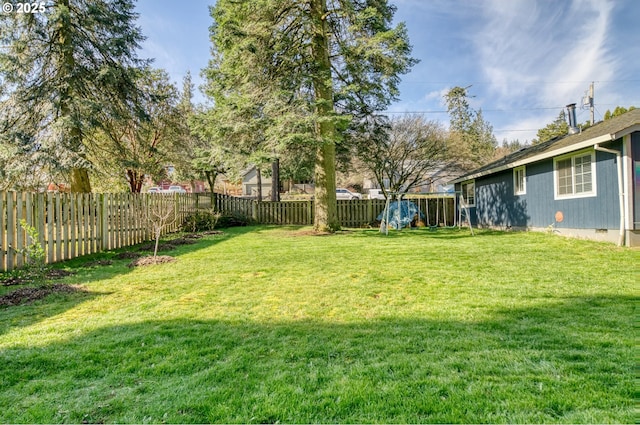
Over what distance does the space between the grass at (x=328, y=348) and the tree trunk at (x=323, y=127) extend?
20.9ft

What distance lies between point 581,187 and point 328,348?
30.5 feet

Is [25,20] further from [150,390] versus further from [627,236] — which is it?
[627,236]

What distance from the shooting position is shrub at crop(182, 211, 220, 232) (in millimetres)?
12289

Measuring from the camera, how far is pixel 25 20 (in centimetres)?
897

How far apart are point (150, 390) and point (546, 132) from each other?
3766cm

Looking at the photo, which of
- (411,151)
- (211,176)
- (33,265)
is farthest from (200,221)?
(411,151)

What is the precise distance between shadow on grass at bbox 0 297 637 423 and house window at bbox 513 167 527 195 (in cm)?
906

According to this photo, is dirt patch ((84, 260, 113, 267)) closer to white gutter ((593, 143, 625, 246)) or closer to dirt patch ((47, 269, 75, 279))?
dirt patch ((47, 269, 75, 279))

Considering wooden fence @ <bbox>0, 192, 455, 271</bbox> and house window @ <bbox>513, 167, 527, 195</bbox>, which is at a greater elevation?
house window @ <bbox>513, 167, 527, 195</bbox>

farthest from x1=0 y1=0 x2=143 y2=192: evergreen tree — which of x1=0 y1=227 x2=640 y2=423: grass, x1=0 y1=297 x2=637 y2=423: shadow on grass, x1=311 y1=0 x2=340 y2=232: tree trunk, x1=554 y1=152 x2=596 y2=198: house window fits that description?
x1=554 y1=152 x2=596 y2=198: house window

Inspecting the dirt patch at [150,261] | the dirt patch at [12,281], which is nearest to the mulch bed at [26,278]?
the dirt patch at [12,281]

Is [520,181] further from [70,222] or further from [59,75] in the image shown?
[59,75]

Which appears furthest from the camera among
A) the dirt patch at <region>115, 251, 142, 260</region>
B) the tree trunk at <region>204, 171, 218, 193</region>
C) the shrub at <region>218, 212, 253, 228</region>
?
the tree trunk at <region>204, 171, 218, 193</region>

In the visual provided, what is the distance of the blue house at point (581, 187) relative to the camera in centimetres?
741
